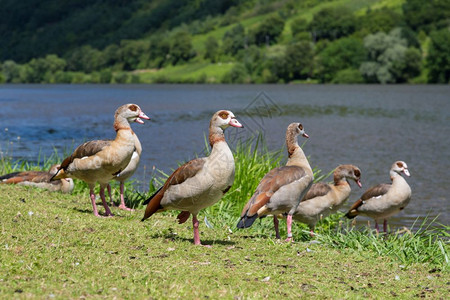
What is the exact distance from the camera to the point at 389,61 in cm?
14312

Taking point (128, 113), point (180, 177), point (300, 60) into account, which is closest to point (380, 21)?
point (300, 60)

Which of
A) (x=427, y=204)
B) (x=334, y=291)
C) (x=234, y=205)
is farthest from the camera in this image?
(x=427, y=204)

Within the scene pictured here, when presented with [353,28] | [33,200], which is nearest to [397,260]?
[33,200]

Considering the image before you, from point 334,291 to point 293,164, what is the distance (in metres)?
3.87

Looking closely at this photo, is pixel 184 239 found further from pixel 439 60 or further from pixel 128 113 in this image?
pixel 439 60

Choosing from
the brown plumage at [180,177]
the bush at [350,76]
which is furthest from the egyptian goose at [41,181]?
the bush at [350,76]

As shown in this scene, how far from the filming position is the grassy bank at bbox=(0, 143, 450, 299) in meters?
7.30

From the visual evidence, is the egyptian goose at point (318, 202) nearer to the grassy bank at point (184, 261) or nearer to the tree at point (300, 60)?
the grassy bank at point (184, 261)

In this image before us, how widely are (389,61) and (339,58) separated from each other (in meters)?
21.3

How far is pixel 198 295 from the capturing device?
7.04 metres

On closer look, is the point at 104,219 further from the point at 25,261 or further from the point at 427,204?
the point at 427,204

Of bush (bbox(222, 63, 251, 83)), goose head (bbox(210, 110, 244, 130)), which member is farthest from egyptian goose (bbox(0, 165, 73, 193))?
bush (bbox(222, 63, 251, 83))

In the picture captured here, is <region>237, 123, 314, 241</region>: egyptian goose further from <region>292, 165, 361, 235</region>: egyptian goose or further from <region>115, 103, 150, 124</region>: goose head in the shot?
<region>115, 103, 150, 124</region>: goose head

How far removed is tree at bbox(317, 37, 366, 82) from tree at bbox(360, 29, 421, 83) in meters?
9.38
